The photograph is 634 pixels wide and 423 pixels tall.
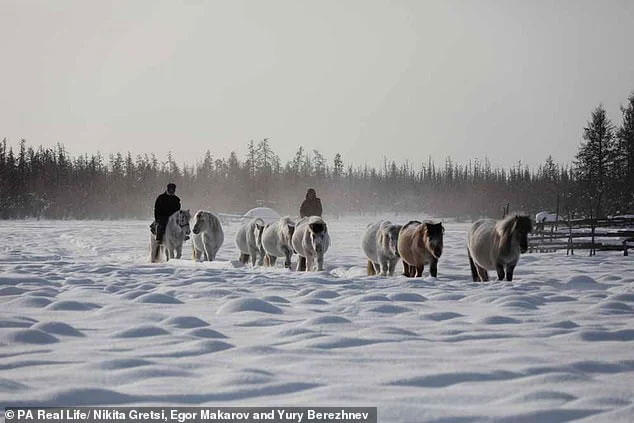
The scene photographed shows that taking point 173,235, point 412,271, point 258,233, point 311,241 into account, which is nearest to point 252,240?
point 258,233

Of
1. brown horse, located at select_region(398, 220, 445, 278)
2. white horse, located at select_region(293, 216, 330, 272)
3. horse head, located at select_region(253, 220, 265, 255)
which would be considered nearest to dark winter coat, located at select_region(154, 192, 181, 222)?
horse head, located at select_region(253, 220, 265, 255)

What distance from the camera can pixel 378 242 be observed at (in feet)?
43.9

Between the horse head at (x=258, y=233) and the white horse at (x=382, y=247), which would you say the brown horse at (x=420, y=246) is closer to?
the white horse at (x=382, y=247)

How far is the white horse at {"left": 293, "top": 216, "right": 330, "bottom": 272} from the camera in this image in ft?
45.0

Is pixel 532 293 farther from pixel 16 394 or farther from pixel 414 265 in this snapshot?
pixel 16 394

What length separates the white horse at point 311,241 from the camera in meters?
13.7

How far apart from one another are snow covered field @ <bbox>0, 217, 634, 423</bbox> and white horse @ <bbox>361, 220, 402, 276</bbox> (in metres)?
4.02

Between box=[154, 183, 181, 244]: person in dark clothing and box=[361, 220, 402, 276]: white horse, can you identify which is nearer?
box=[361, 220, 402, 276]: white horse

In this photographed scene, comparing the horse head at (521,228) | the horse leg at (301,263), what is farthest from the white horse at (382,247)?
the horse head at (521,228)

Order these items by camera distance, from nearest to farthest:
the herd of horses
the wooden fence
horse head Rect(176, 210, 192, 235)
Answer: the herd of horses, horse head Rect(176, 210, 192, 235), the wooden fence

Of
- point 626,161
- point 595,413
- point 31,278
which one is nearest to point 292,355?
point 595,413

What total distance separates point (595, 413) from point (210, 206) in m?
109

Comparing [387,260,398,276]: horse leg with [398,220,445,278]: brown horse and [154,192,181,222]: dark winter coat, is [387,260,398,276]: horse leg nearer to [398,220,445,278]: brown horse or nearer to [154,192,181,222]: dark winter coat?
[398,220,445,278]: brown horse

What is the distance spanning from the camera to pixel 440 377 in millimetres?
4098
